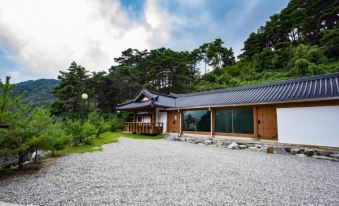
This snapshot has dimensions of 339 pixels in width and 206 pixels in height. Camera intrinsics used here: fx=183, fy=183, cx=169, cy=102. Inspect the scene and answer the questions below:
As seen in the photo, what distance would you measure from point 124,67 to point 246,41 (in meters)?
22.6

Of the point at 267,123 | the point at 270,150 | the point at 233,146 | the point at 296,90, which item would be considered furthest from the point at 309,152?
the point at 296,90

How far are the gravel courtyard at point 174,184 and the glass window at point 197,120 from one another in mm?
6752

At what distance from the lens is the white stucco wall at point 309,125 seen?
25.8 ft

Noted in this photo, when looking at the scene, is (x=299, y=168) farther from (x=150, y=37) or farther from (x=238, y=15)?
(x=150, y=37)

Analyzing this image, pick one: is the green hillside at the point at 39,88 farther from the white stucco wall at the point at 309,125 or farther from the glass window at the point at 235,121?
the white stucco wall at the point at 309,125

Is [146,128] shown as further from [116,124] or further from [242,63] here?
[242,63]

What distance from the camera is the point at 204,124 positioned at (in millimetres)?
13234

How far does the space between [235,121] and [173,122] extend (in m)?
5.71

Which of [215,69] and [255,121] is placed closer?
[255,121]

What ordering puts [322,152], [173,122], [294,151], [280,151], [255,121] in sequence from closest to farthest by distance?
[322,152] < [294,151] < [280,151] < [255,121] < [173,122]

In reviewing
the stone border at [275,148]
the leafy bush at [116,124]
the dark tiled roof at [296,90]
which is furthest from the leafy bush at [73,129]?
the leafy bush at [116,124]

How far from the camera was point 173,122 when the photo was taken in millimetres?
15672

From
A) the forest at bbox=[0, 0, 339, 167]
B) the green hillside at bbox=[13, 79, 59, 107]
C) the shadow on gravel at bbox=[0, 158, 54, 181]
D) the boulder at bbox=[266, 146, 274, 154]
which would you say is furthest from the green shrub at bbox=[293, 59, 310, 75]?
the green hillside at bbox=[13, 79, 59, 107]

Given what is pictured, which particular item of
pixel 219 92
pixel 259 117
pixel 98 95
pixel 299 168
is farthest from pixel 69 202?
pixel 98 95
